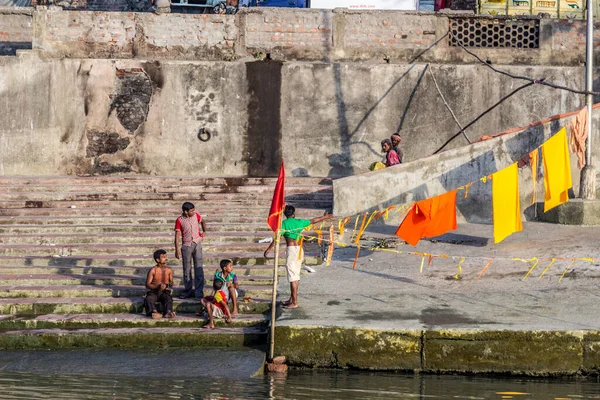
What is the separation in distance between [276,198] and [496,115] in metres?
10.2

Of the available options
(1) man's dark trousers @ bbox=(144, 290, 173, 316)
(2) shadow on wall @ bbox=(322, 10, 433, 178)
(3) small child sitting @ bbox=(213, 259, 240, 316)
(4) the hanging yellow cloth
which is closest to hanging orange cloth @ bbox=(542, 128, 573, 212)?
(4) the hanging yellow cloth

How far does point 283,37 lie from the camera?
21.8 meters

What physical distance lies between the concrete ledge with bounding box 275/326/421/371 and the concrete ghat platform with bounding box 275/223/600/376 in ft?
0.04

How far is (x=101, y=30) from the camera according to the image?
2148 cm

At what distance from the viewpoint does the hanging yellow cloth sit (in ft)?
51.0

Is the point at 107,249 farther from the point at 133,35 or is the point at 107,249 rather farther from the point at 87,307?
the point at 133,35

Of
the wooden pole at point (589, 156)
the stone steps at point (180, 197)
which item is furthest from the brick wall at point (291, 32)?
the wooden pole at point (589, 156)

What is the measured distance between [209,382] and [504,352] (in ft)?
10.6

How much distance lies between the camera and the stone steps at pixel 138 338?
492 inches

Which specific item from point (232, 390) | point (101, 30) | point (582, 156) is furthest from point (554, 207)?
point (101, 30)

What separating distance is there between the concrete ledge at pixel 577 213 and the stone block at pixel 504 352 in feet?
18.6

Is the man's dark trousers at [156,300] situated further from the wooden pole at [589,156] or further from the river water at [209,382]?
the wooden pole at [589,156]

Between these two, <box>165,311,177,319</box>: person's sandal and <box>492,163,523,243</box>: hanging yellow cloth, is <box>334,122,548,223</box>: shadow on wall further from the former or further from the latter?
<box>165,311,177,319</box>: person's sandal

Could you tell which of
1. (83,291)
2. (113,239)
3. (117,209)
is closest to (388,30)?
(117,209)
